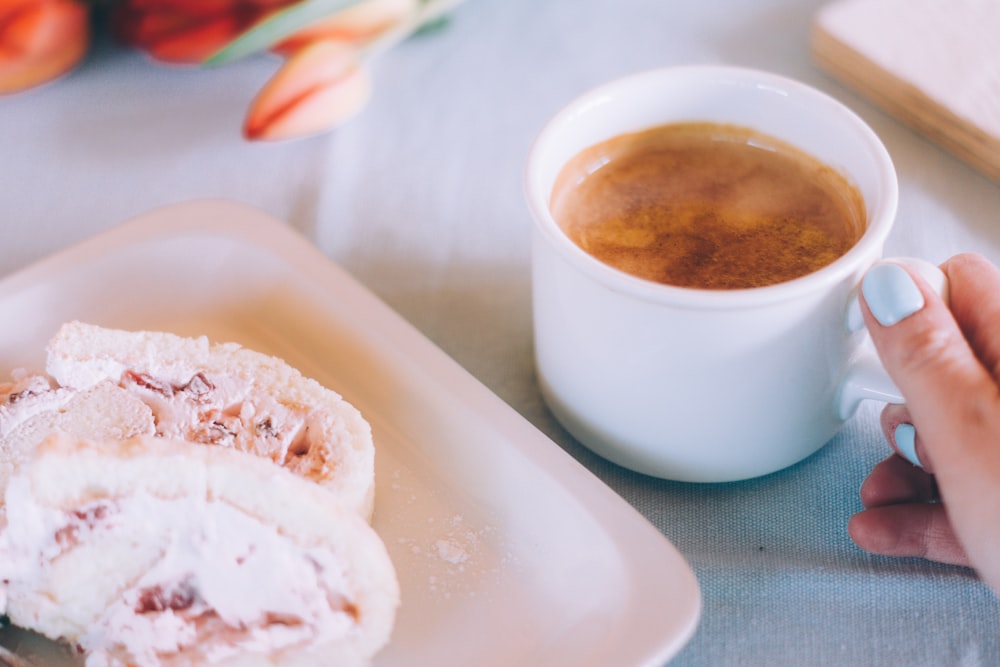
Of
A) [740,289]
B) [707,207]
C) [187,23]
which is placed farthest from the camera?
[187,23]

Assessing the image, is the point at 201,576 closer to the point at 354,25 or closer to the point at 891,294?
the point at 891,294

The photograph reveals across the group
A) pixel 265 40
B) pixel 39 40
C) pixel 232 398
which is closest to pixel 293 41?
pixel 265 40

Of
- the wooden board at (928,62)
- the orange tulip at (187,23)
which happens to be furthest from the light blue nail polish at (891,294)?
the orange tulip at (187,23)

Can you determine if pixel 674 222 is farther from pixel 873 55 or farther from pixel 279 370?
pixel 873 55

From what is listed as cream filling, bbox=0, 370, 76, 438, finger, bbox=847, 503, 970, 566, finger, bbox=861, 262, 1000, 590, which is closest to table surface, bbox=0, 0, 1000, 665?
finger, bbox=847, 503, 970, 566

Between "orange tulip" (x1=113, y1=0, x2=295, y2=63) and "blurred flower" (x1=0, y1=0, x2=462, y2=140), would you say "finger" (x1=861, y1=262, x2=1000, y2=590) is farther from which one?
"orange tulip" (x1=113, y1=0, x2=295, y2=63)

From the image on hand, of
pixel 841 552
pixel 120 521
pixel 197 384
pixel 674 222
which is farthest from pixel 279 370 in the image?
pixel 841 552
